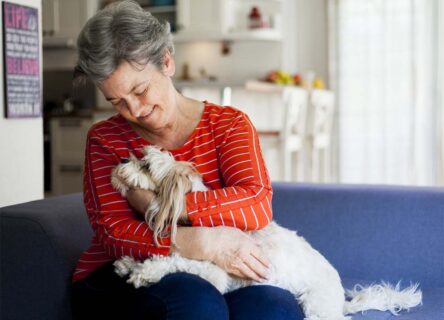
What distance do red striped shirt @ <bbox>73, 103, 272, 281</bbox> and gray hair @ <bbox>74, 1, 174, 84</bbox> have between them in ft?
0.70

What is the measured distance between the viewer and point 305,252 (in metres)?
1.85

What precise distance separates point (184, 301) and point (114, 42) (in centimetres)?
70

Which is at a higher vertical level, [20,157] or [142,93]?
[142,93]

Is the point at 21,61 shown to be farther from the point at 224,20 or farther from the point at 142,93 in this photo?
the point at 224,20

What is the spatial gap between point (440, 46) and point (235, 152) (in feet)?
15.4

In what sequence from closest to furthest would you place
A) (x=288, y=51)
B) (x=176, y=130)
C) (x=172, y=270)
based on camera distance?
(x=172, y=270)
(x=176, y=130)
(x=288, y=51)

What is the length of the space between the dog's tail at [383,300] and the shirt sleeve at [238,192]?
41 centimetres

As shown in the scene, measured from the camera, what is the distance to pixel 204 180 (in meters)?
1.83

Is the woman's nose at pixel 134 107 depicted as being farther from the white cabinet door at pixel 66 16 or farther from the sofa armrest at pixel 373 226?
the white cabinet door at pixel 66 16

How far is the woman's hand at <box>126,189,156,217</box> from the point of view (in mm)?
1702

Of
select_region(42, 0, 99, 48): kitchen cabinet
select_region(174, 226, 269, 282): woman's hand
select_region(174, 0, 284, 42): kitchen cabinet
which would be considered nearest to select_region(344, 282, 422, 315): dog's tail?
select_region(174, 226, 269, 282): woman's hand

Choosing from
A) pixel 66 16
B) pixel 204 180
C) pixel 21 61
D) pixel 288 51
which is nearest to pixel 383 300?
pixel 204 180

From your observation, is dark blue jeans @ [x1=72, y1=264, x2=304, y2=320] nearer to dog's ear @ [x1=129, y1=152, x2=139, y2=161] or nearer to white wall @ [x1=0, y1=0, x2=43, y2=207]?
dog's ear @ [x1=129, y1=152, x2=139, y2=161]

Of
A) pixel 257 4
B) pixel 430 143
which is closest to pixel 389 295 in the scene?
pixel 430 143
